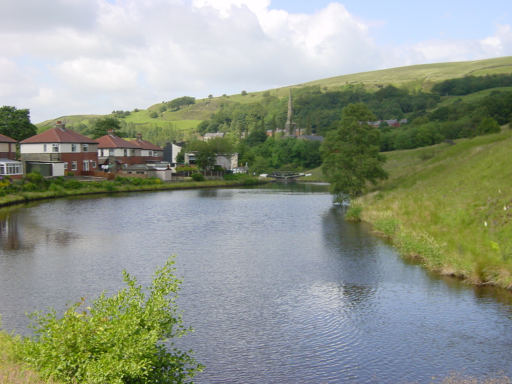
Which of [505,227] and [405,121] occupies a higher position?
[405,121]

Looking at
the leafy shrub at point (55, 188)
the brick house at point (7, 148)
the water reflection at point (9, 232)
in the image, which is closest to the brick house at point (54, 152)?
the brick house at point (7, 148)

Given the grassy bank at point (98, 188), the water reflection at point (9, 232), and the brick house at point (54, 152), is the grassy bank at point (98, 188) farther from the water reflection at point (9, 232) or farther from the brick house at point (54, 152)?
the water reflection at point (9, 232)

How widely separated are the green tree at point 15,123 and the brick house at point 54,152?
1412cm

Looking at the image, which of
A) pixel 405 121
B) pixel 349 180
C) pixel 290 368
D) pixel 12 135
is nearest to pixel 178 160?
pixel 12 135

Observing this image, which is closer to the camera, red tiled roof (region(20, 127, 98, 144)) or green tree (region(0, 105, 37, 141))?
red tiled roof (region(20, 127, 98, 144))

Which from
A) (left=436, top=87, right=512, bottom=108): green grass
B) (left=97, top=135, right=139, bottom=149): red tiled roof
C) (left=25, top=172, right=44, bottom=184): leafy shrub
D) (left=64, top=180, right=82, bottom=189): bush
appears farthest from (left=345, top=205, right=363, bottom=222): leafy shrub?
(left=436, top=87, right=512, bottom=108): green grass

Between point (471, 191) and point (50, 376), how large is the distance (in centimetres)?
3078

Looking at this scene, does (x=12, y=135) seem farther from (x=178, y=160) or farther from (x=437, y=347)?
(x=437, y=347)

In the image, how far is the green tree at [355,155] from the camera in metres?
54.8

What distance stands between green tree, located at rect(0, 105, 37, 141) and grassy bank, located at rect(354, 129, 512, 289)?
72.5 meters

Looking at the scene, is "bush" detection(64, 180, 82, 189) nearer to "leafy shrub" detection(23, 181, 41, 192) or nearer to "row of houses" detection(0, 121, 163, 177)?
"row of houses" detection(0, 121, 163, 177)

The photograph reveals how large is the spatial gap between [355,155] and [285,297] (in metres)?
36.0

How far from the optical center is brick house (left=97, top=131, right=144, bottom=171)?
99.7 metres

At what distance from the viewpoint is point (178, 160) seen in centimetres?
12812
